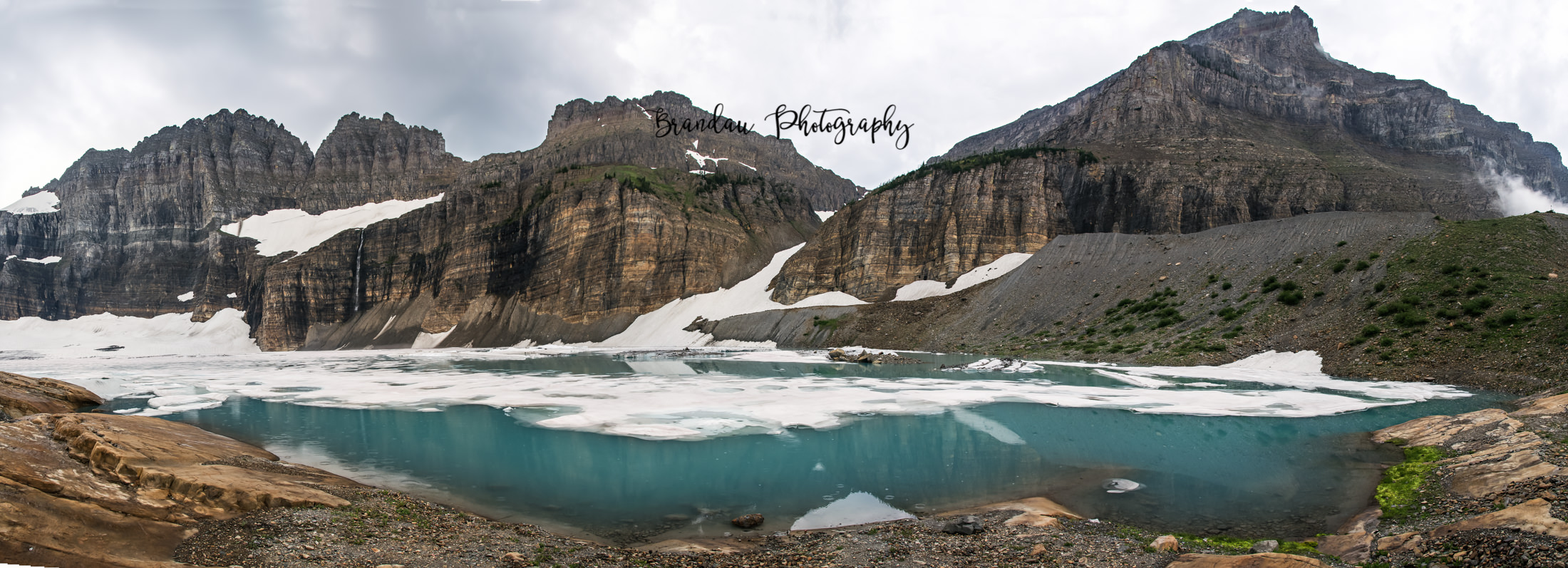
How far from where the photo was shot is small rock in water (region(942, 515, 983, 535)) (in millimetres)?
8953

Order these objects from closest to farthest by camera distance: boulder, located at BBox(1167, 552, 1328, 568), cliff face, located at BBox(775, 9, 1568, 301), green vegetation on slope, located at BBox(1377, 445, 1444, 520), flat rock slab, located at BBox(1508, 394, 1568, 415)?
1. boulder, located at BBox(1167, 552, 1328, 568)
2. green vegetation on slope, located at BBox(1377, 445, 1444, 520)
3. flat rock slab, located at BBox(1508, 394, 1568, 415)
4. cliff face, located at BBox(775, 9, 1568, 301)

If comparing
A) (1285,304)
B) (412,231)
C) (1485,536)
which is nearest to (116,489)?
(1485,536)

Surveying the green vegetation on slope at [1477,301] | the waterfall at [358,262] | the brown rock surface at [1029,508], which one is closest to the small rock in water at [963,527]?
the brown rock surface at [1029,508]

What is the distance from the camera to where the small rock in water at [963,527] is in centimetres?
895

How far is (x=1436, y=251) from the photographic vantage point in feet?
120

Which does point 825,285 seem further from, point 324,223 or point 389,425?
point 324,223

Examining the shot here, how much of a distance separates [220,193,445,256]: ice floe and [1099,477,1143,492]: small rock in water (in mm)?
157599

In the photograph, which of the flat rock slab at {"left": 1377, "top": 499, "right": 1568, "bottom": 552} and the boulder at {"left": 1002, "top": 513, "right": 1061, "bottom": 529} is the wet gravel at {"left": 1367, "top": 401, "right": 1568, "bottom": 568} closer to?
the flat rock slab at {"left": 1377, "top": 499, "right": 1568, "bottom": 552}

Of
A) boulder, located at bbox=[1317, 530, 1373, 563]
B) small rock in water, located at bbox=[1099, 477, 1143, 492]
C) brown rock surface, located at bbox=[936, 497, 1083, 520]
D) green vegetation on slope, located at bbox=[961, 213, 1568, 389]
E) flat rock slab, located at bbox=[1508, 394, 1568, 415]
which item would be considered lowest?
small rock in water, located at bbox=[1099, 477, 1143, 492]

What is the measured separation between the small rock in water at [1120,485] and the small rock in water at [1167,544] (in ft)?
13.0

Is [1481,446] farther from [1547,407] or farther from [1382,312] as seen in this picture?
[1382,312]

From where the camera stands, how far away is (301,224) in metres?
158

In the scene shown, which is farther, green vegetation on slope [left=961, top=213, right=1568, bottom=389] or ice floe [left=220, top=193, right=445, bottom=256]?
ice floe [left=220, top=193, right=445, bottom=256]

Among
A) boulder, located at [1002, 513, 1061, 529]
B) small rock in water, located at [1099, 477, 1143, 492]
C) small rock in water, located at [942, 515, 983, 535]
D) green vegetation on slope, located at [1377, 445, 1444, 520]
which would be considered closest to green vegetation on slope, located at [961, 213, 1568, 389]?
green vegetation on slope, located at [1377, 445, 1444, 520]
